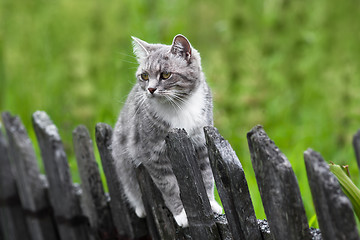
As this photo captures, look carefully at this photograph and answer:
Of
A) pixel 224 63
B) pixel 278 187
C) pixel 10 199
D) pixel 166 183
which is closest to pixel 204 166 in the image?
pixel 166 183

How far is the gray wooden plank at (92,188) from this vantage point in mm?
2137

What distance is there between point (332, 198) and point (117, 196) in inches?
47.6

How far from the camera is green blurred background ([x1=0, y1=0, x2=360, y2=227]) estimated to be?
135 inches

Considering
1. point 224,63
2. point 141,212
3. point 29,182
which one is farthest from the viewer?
point 224,63

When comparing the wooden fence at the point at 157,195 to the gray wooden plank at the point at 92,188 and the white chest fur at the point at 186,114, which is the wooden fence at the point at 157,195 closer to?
the gray wooden plank at the point at 92,188

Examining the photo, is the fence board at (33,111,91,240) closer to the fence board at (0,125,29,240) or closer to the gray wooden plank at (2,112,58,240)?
the gray wooden plank at (2,112,58,240)

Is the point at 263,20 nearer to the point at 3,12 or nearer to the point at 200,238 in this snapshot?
the point at 200,238

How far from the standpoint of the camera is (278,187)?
4.03ft

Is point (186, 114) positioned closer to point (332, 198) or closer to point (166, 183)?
point (166, 183)

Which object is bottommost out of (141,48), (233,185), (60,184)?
(233,185)

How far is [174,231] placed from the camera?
1869 millimetres

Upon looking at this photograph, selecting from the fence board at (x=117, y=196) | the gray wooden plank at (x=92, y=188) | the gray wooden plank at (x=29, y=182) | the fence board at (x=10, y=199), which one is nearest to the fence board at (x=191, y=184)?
the fence board at (x=117, y=196)

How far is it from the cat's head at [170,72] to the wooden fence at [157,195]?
299mm

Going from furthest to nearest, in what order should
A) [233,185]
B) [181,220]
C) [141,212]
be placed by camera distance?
[141,212]
[181,220]
[233,185]
